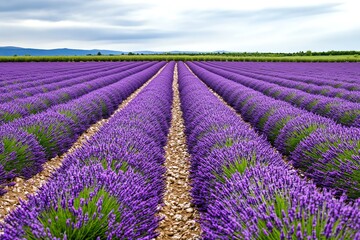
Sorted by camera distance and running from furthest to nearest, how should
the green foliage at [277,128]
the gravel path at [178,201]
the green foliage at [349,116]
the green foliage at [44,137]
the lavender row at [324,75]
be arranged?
the lavender row at [324,75]
the green foliage at [349,116]
the green foliage at [277,128]
the green foliage at [44,137]
the gravel path at [178,201]

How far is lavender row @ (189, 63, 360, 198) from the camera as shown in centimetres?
379

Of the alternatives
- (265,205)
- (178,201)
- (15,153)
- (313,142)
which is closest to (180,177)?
(178,201)

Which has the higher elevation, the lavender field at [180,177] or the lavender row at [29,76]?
the lavender field at [180,177]

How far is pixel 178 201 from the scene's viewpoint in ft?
14.9

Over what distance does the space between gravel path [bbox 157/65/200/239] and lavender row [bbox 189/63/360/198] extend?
5.37ft

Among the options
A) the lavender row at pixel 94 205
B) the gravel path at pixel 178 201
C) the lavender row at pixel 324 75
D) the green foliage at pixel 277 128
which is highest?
the lavender row at pixel 94 205

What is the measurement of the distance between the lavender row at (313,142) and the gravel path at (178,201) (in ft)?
5.37

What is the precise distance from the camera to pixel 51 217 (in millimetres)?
2135

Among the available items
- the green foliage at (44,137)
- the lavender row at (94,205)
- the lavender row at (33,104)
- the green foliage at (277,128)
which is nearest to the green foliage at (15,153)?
the green foliage at (44,137)

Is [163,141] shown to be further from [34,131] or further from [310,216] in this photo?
[310,216]

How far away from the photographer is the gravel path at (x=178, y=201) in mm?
3762

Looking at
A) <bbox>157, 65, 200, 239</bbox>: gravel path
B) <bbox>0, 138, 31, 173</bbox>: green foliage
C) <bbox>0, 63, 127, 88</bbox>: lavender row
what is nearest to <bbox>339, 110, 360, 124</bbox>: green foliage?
<bbox>157, 65, 200, 239</bbox>: gravel path

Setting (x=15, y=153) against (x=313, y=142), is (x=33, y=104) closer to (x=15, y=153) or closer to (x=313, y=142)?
(x=15, y=153)

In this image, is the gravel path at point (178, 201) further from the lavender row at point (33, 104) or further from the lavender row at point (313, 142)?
the lavender row at point (33, 104)
